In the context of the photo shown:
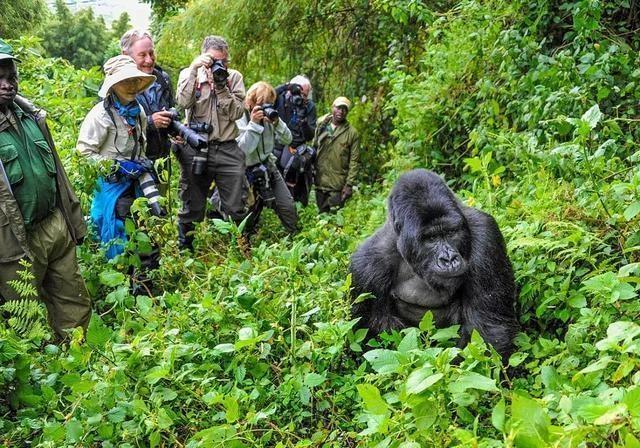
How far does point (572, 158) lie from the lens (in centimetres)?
330

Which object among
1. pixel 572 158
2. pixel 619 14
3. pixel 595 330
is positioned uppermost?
pixel 619 14

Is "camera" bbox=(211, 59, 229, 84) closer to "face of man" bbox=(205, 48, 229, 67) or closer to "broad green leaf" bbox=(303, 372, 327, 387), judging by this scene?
"face of man" bbox=(205, 48, 229, 67)

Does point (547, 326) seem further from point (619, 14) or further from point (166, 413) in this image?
point (619, 14)

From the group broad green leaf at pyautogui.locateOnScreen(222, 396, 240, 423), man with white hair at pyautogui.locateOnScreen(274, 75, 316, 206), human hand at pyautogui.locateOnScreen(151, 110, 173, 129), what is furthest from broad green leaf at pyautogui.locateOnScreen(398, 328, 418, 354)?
man with white hair at pyautogui.locateOnScreen(274, 75, 316, 206)

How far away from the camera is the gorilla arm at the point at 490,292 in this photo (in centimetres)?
289

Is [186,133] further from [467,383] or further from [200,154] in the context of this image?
[467,383]

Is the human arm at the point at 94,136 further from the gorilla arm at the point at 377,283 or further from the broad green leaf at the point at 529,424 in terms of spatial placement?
the broad green leaf at the point at 529,424

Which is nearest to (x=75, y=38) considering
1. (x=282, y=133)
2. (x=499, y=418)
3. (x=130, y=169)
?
(x=282, y=133)

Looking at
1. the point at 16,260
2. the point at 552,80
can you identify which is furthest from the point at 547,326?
the point at 16,260

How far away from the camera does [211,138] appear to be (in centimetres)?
529

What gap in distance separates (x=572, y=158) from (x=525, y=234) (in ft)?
1.51

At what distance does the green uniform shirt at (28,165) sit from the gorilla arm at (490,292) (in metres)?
1.98

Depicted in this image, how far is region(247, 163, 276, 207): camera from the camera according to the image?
235 inches

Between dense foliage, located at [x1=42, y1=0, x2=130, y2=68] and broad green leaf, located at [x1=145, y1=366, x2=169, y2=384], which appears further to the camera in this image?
dense foliage, located at [x1=42, y1=0, x2=130, y2=68]
